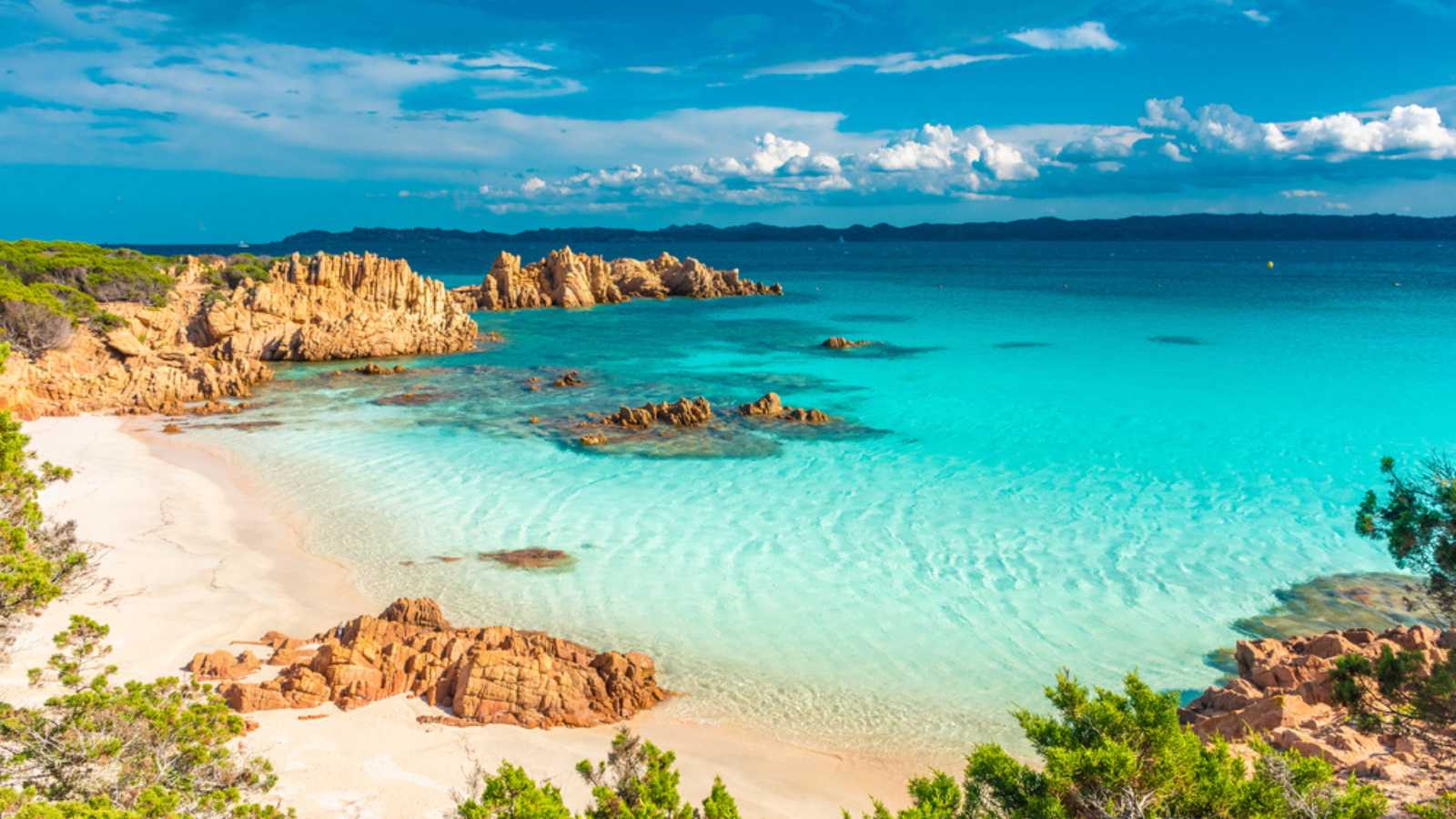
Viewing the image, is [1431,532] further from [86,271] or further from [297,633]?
[86,271]

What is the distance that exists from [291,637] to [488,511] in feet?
21.0

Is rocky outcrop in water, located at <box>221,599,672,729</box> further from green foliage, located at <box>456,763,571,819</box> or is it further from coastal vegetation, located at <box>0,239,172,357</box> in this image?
coastal vegetation, located at <box>0,239,172,357</box>

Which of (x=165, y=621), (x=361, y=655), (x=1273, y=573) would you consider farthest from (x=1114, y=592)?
(x=165, y=621)

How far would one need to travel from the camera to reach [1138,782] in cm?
636

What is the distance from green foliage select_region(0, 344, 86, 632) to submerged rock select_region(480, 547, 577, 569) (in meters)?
6.71

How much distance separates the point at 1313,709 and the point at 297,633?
12.4 m

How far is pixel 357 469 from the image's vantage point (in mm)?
21438

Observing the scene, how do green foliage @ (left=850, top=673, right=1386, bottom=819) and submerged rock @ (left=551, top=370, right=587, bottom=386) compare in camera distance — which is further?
submerged rock @ (left=551, top=370, right=587, bottom=386)

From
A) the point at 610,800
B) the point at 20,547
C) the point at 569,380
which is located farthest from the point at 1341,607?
the point at 569,380

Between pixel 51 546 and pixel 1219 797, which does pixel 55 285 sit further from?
pixel 1219 797

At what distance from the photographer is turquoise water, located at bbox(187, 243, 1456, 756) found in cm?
1213

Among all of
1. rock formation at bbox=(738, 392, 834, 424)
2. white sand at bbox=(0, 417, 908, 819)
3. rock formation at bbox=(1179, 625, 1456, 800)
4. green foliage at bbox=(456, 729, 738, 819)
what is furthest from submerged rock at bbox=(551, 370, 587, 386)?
green foliage at bbox=(456, 729, 738, 819)

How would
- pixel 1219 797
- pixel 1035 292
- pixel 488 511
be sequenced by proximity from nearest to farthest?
pixel 1219 797 → pixel 488 511 → pixel 1035 292

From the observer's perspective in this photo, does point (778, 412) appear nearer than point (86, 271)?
Yes
